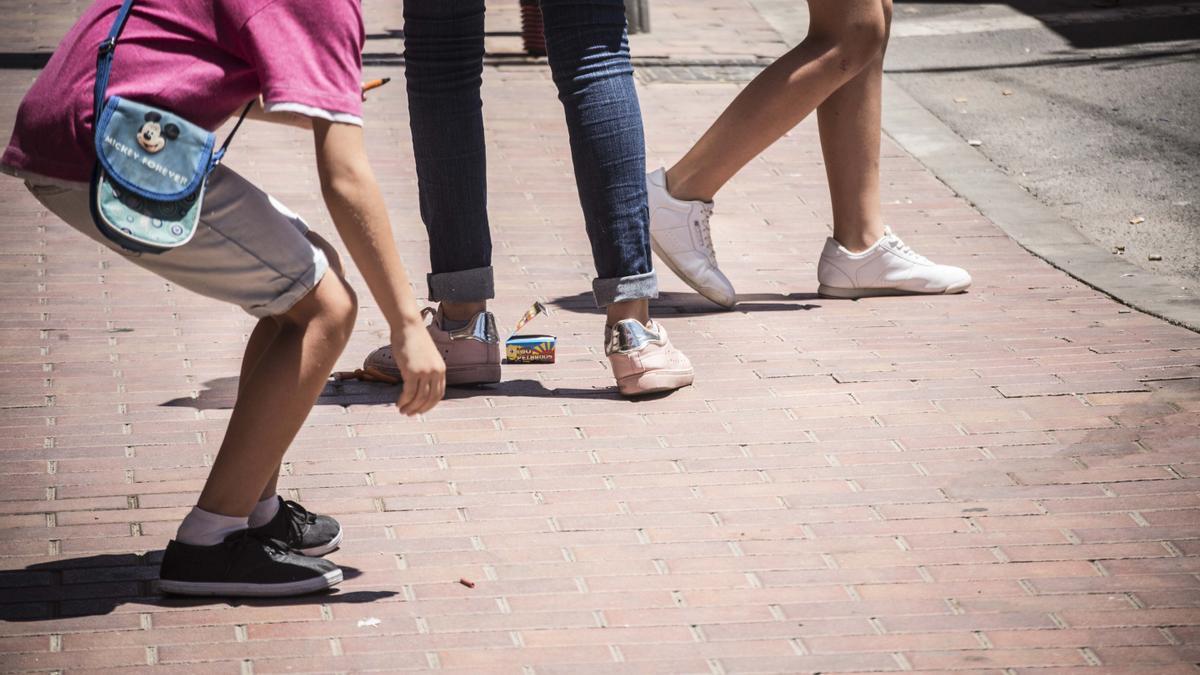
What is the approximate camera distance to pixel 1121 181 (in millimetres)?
6875

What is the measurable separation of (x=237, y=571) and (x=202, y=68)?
104cm

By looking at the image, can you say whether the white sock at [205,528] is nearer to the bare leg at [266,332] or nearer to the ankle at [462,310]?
the bare leg at [266,332]

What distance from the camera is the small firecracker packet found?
4.78 meters

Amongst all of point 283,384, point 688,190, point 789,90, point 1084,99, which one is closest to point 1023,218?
point 789,90

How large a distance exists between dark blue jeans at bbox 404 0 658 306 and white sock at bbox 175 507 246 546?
1.41 metres

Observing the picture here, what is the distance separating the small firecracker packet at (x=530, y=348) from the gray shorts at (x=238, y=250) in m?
1.66

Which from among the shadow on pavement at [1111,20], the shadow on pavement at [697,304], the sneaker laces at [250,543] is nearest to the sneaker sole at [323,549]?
the sneaker laces at [250,543]

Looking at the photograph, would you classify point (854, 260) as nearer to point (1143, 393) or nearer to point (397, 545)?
point (1143, 393)

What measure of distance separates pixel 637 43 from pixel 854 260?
4527 millimetres

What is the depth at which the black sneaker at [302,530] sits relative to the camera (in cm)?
345

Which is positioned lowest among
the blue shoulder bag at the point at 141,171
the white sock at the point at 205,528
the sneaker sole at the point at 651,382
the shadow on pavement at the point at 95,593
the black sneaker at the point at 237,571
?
the sneaker sole at the point at 651,382

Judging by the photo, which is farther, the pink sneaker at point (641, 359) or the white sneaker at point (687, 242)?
the white sneaker at point (687, 242)

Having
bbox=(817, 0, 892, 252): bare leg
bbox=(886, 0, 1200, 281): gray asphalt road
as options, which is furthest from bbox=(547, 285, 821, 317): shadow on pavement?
bbox=(886, 0, 1200, 281): gray asphalt road

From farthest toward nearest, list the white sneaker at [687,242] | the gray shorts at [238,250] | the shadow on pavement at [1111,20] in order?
the shadow on pavement at [1111,20] < the white sneaker at [687,242] < the gray shorts at [238,250]
